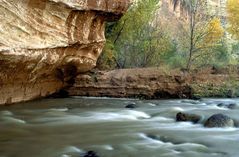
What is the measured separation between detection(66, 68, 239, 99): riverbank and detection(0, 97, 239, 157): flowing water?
11.5 ft

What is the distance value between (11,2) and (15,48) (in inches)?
48.0

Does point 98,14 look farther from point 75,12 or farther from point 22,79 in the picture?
point 22,79

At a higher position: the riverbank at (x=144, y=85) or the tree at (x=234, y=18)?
the tree at (x=234, y=18)

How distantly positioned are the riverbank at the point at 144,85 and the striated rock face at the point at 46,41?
79 cm

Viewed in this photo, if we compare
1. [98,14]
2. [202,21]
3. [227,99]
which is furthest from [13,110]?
[202,21]

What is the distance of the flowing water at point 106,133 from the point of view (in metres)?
7.60

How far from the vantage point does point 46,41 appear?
12031mm

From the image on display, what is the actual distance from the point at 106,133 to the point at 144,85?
8681 millimetres

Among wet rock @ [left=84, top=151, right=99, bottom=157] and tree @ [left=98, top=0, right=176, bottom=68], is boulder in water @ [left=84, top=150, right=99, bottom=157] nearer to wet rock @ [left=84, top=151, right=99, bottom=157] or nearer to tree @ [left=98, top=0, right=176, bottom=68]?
wet rock @ [left=84, top=151, right=99, bottom=157]

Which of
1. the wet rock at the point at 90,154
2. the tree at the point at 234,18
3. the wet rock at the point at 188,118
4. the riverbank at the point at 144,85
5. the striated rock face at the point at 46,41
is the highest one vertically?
the tree at the point at 234,18

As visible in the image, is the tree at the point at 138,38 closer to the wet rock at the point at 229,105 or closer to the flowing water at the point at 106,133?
the wet rock at the point at 229,105

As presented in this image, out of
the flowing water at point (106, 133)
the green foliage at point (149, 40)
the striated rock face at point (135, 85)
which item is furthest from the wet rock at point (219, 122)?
the green foliage at point (149, 40)

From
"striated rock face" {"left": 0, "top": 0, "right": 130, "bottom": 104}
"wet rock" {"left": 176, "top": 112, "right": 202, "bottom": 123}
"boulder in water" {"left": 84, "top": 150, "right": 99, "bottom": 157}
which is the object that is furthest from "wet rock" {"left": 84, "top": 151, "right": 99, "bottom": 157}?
"wet rock" {"left": 176, "top": 112, "right": 202, "bottom": 123}

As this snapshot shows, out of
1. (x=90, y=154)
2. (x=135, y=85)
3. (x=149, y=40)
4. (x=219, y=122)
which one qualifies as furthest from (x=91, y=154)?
(x=149, y=40)
